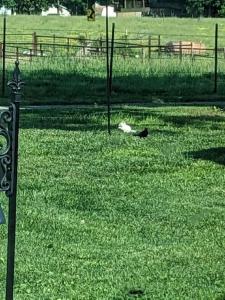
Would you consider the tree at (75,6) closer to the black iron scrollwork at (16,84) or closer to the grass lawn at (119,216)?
the grass lawn at (119,216)

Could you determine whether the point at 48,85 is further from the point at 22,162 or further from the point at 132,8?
the point at 132,8

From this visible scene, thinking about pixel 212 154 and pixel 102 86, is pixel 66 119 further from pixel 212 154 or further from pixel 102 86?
pixel 102 86

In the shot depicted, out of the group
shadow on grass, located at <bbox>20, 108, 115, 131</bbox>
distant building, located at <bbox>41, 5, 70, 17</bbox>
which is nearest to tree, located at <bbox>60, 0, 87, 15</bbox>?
distant building, located at <bbox>41, 5, 70, 17</bbox>

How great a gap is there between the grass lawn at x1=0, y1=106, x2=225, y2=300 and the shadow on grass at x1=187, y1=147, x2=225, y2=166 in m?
0.01

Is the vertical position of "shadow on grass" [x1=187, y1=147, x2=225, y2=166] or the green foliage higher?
the green foliage

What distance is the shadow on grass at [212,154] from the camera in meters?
11.1

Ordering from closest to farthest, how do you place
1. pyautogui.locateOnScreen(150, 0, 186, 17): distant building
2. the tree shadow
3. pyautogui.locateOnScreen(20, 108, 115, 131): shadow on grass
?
pyautogui.locateOnScreen(20, 108, 115, 131): shadow on grass, the tree shadow, pyautogui.locateOnScreen(150, 0, 186, 17): distant building

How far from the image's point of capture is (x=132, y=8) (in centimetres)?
11431

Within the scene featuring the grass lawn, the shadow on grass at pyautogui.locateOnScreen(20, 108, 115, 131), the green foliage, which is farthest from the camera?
the green foliage

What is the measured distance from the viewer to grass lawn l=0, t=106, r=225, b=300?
18.1ft

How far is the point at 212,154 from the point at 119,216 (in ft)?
13.6

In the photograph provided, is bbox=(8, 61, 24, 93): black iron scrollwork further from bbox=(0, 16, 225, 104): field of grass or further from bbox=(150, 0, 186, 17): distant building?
bbox=(150, 0, 186, 17): distant building

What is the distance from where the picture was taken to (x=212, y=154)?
37.8 feet

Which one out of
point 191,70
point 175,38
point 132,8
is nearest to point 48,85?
point 191,70
